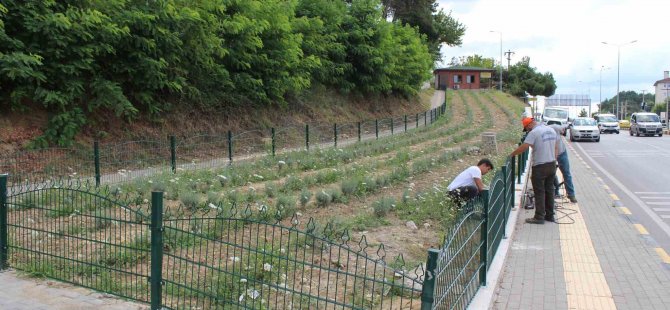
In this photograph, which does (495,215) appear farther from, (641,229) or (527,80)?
(527,80)

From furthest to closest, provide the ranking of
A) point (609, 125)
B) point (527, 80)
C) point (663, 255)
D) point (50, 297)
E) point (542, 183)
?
point (527, 80)
point (609, 125)
point (542, 183)
point (663, 255)
point (50, 297)

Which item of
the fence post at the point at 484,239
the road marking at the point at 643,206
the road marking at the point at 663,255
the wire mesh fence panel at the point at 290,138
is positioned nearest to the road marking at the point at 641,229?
the road marking at the point at 643,206

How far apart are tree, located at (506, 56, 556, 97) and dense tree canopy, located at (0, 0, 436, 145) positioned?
261 ft

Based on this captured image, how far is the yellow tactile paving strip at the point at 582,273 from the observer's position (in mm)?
5561

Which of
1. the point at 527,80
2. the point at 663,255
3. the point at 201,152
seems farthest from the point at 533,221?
the point at 527,80

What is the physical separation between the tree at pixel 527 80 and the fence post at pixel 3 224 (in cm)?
9499

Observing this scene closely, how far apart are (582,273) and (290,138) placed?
16.2 meters

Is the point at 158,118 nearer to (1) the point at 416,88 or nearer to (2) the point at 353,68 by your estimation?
(2) the point at 353,68

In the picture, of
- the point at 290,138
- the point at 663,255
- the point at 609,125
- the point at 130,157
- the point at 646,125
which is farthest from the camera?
the point at 609,125

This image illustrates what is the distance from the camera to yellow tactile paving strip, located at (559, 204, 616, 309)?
18.2 ft

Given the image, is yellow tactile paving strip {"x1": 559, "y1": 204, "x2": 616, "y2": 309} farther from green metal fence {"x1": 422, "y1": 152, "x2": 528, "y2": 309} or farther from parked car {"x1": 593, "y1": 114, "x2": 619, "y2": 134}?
parked car {"x1": 593, "y1": 114, "x2": 619, "y2": 134}

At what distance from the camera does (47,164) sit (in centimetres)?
1343

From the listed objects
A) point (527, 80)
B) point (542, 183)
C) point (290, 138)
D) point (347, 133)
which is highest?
point (527, 80)

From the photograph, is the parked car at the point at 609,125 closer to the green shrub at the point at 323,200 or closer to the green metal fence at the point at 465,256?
the green shrub at the point at 323,200
